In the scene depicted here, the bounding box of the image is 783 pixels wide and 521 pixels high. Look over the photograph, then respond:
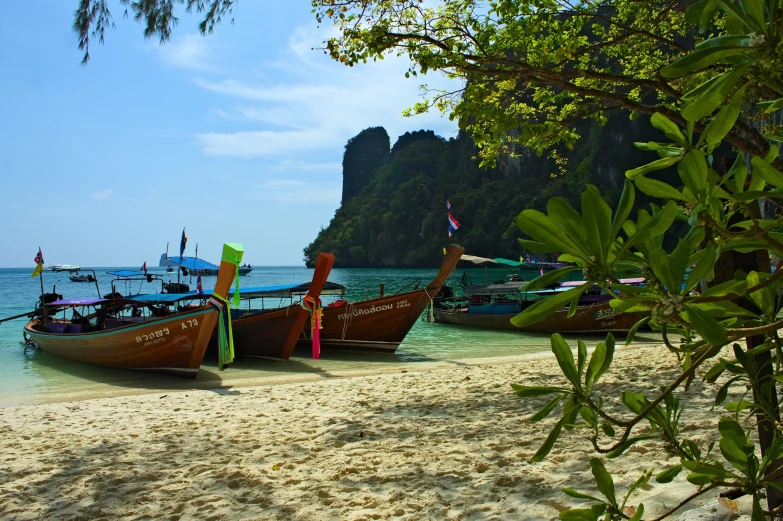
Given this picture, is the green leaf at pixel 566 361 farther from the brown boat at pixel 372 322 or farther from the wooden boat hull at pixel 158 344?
the brown boat at pixel 372 322

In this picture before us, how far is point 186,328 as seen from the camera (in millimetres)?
8352

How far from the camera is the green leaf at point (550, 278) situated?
2.26 feet

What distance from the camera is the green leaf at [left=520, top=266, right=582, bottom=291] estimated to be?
0.69 meters

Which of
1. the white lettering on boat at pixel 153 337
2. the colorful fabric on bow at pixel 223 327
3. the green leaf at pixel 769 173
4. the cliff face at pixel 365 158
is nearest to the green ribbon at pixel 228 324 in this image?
the colorful fabric on bow at pixel 223 327

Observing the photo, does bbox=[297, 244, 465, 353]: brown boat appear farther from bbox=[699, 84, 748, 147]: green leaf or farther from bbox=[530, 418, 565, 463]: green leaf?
bbox=[699, 84, 748, 147]: green leaf

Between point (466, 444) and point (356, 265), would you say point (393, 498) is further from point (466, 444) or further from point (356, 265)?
point (356, 265)

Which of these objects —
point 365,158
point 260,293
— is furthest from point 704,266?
point 365,158

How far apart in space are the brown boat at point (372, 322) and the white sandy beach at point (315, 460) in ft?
19.5

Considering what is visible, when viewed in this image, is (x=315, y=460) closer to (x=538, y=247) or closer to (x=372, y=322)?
(x=538, y=247)

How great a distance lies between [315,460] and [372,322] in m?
8.16

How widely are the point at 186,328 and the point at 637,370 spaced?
628cm

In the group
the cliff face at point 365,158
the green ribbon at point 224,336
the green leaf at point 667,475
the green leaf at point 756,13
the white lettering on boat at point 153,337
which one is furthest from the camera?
the cliff face at point 365,158

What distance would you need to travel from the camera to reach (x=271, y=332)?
10242 millimetres

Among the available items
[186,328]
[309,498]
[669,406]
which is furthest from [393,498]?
[186,328]
